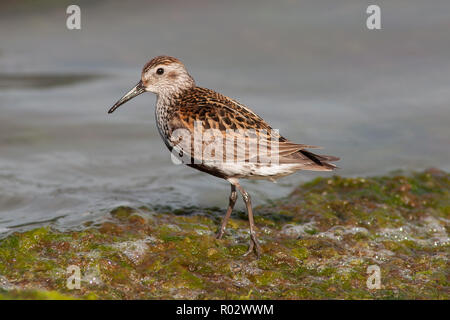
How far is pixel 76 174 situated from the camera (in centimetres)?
971

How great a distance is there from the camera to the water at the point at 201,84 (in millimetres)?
9289

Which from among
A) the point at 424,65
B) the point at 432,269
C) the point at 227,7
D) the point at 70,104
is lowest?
the point at 432,269

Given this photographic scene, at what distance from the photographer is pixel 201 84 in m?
12.6

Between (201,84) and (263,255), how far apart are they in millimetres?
6898

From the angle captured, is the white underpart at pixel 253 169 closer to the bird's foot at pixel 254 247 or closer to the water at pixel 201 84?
the bird's foot at pixel 254 247

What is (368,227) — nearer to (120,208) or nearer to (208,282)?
(208,282)

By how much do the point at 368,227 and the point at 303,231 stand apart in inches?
32.0

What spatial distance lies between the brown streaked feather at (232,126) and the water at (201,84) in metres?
1.68

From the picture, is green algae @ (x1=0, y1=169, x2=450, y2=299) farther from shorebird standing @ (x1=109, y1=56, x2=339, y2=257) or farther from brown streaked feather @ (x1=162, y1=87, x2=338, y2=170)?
brown streaked feather @ (x1=162, y1=87, x2=338, y2=170)

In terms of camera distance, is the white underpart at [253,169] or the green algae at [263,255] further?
the white underpart at [253,169]

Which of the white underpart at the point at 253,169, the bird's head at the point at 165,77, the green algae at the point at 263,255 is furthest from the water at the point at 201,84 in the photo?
the white underpart at the point at 253,169

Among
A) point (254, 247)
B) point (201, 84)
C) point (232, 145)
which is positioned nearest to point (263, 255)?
point (254, 247)

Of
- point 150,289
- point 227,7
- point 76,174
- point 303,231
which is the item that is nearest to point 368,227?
point 303,231

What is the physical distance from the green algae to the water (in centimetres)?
100
